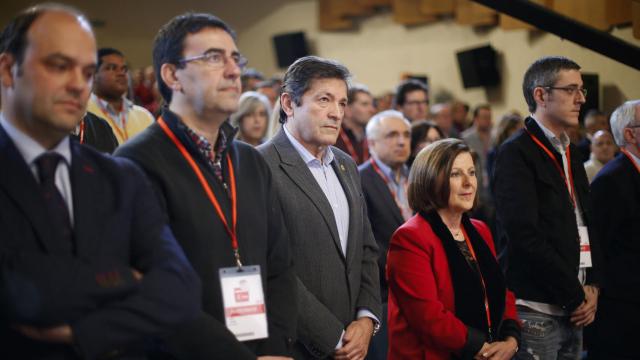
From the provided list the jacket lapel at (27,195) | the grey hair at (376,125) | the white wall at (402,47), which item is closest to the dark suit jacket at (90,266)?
the jacket lapel at (27,195)

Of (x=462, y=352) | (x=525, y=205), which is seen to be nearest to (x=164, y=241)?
(x=462, y=352)

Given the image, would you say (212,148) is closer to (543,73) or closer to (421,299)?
(421,299)

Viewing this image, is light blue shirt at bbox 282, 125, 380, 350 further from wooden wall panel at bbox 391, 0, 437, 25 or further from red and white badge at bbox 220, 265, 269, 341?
wooden wall panel at bbox 391, 0, 437, 25

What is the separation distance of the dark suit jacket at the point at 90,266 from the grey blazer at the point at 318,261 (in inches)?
31.3

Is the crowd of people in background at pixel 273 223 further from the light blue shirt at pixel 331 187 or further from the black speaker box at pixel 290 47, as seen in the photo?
the black speaker box at pixel 290 47

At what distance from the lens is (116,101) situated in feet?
12.9

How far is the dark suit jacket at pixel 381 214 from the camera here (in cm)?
342

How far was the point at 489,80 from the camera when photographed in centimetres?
817

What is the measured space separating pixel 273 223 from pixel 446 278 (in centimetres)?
82

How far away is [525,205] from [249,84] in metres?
4.02

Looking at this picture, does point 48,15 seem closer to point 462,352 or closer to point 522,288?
point 462,352

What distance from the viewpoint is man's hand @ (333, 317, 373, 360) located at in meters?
2.38

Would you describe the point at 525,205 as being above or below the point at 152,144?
below

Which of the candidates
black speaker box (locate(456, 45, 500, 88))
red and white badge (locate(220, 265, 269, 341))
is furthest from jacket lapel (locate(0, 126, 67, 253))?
black speaker box (locate(456, 45, 500, 88))
